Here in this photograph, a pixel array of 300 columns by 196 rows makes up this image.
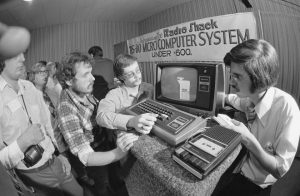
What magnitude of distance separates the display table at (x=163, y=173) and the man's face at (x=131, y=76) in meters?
0.51

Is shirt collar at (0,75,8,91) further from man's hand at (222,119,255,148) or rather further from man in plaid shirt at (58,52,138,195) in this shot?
man's hand at (222,119,255,148)

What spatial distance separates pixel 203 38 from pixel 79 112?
196 centimetres

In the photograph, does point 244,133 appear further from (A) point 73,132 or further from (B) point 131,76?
(A) point 73,132

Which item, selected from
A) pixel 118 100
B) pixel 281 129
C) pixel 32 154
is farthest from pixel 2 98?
pixel 281 129

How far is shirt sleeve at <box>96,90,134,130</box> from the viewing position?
88cm

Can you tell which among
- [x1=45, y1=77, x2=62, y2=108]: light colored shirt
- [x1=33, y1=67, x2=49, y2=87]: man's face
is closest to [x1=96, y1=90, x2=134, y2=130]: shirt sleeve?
[x1=45, y1=77, x2=62, y2=108]: light colored shirt

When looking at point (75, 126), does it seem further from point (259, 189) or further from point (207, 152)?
point (259, 189)

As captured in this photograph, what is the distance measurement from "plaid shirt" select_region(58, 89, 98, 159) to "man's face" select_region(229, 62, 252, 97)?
878 millimetres

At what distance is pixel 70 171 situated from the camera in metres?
1.45

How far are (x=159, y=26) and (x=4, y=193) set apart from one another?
4.37 metres

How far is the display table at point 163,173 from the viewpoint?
50 cm

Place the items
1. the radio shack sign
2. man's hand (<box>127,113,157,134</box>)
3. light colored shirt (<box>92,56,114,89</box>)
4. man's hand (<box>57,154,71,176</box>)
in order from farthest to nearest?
light colored shirt (<box>92,56,114,89</box>), the radio shack sign, man's hand (<box>57,154,71,176</box>), man's hand (<box>127,113,157,134</box>)

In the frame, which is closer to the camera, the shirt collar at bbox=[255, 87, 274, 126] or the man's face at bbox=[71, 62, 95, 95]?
the shirt collar at bbox=[255, 87, 274, 126]

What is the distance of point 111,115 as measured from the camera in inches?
36.7
